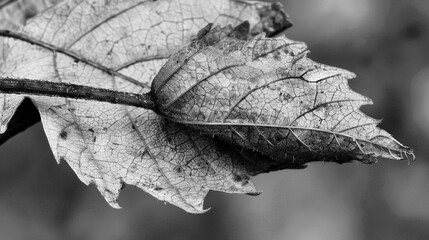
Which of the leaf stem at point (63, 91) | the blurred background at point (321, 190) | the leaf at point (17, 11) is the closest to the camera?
the leaf stem at point (63, 91)

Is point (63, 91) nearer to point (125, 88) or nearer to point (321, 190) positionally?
point (125, 88)

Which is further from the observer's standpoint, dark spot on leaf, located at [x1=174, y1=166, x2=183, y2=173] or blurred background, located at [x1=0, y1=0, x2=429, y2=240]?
blurred background, located at [x1=0, y1=0, x2=429, y2=240]

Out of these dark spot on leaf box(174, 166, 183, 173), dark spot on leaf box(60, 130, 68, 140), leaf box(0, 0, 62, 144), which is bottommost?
dark spot on leaf box(174, 166, 183, 173)

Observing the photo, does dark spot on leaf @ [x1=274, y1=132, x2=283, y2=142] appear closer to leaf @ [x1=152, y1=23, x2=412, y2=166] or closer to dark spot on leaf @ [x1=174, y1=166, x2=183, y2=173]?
leaf @ [x1=152, y1=23, x2=412, y2=166]

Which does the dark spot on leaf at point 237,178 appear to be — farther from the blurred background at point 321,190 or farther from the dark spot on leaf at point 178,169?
the blurred background at point 321,190

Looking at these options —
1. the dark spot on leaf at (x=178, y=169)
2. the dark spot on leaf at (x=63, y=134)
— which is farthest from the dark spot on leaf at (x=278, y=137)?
the dark spot on leaf at (x=63, y=134)

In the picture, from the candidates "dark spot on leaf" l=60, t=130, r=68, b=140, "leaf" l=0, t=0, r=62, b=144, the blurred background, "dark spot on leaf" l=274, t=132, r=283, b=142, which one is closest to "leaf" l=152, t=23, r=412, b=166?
"dark spot on leaf" l=274, t=132, r=283, b=142

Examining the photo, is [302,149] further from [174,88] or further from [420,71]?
[420,71]
